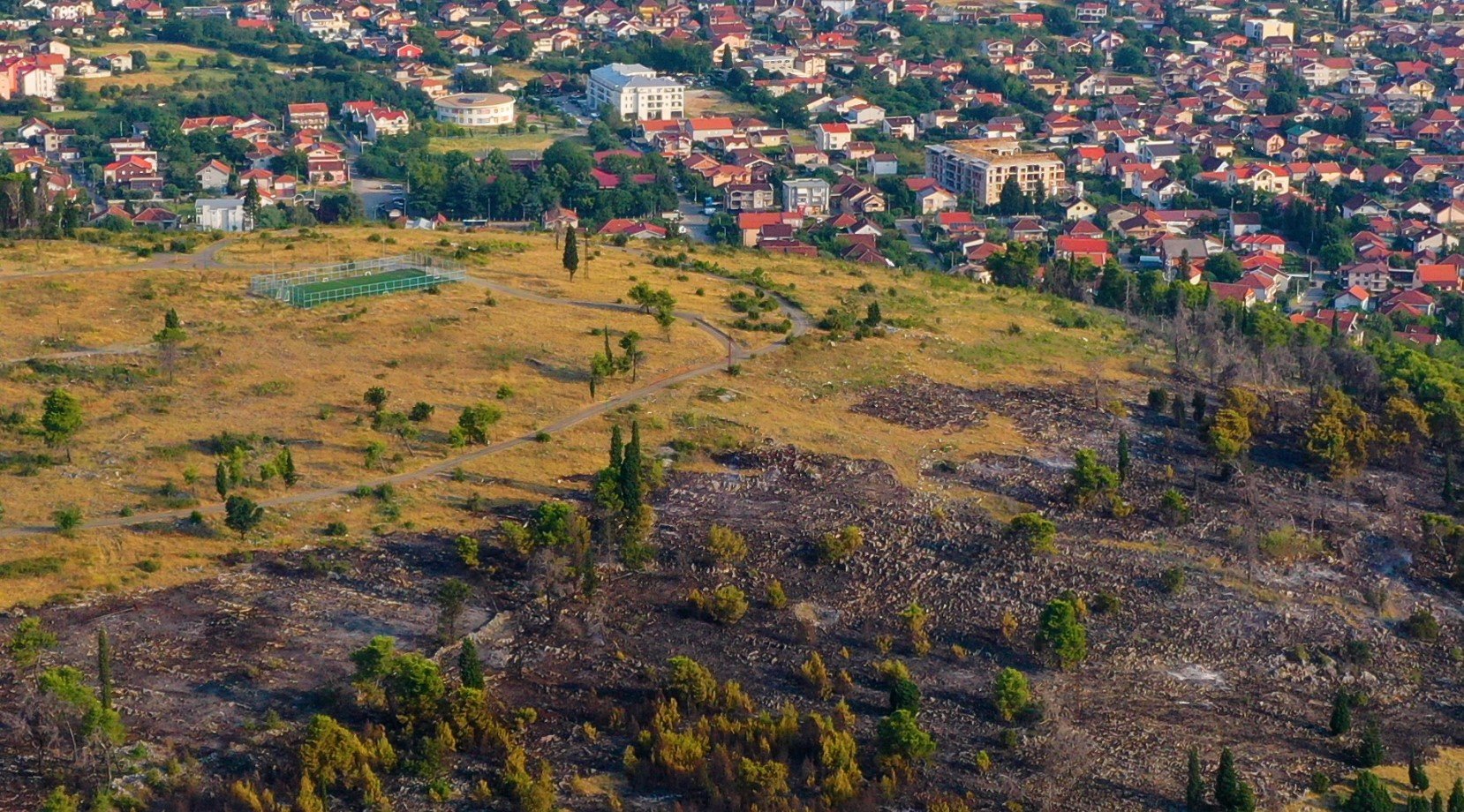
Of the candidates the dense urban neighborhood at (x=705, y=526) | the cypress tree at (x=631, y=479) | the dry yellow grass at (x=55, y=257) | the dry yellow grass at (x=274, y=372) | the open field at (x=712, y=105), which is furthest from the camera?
the open field at (x=712, y=105)

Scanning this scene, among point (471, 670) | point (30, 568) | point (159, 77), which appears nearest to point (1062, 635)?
point (471, 670)

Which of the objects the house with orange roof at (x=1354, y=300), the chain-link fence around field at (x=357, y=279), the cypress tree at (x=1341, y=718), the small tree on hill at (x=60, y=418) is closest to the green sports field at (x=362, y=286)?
the chain-link fence around field at (x=357, y=279)

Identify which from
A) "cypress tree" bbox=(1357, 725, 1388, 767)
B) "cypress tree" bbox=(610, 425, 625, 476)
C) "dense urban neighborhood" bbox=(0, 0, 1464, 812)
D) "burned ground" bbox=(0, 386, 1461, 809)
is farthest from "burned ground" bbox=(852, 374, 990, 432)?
"cypress tree" bbox=(1357, 725, 1388, 767)

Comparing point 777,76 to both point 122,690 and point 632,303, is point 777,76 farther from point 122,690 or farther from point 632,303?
point 122,690

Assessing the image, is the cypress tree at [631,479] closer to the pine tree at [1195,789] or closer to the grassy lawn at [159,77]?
the pine tree at [1195,789]

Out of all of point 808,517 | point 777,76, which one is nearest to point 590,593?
point 808,517

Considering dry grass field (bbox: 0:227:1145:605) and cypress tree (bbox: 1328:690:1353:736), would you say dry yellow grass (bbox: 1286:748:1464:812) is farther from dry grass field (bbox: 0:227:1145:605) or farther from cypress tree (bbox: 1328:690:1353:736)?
dry grass field (bbox: 0:227:1145:605)
